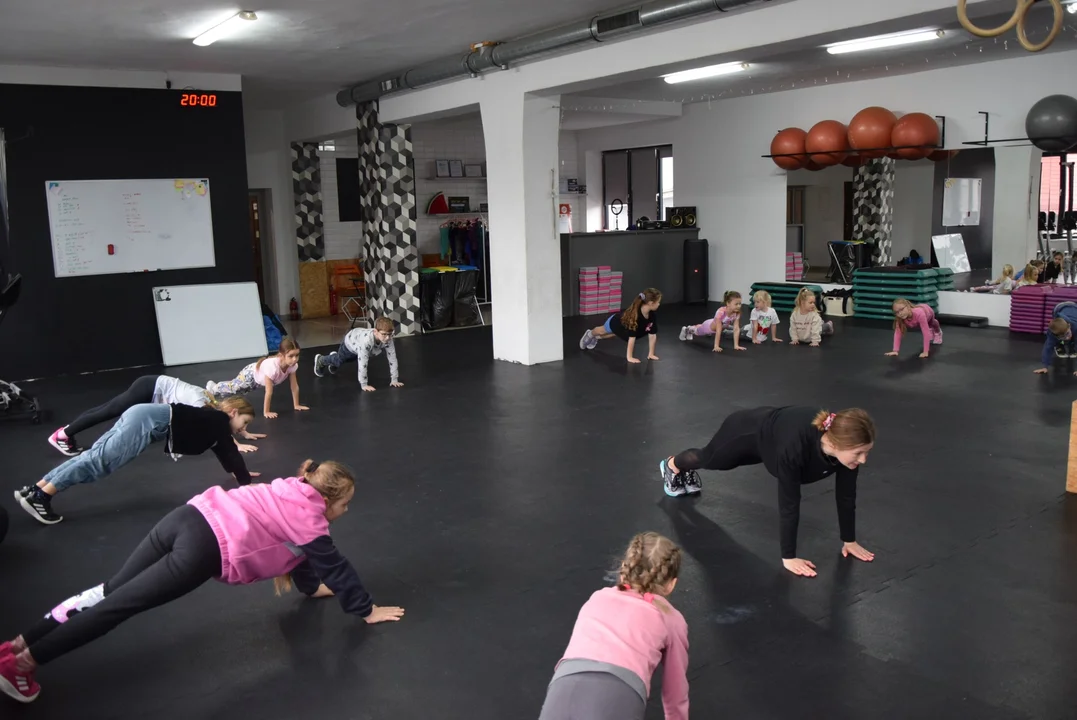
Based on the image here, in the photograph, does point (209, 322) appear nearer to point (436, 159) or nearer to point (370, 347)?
point (370, 347)

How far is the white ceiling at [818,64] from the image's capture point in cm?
781

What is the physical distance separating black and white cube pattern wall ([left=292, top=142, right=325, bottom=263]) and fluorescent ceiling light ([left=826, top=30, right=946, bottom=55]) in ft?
24.3

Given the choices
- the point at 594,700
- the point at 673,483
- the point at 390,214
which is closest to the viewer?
the point at 594,700

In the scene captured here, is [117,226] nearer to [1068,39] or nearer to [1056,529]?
[1056,529]

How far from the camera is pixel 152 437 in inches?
173

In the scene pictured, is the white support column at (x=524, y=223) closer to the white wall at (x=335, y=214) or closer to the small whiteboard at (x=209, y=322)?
the small whiteboard at (x=209, y=322)

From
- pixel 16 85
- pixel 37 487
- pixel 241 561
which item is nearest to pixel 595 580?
pixel 241 561

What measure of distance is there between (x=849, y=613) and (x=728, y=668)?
67 cm

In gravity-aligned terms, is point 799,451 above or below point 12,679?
above

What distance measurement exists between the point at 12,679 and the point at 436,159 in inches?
472

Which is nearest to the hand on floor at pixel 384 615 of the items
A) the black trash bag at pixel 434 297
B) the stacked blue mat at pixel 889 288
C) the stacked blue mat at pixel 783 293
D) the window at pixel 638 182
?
the black trash bag at pixel 434 297

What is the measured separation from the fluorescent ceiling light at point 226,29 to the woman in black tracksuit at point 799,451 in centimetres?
508

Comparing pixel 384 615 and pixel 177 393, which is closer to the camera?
pixel 384 615

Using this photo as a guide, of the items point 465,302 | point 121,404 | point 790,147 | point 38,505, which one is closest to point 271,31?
point 121,404
